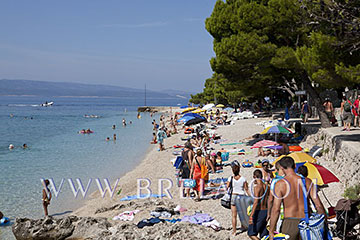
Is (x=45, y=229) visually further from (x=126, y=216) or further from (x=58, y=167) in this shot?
(x=58, y=167)

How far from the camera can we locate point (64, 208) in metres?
12.6

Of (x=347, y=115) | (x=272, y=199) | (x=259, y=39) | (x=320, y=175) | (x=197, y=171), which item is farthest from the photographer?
(x=259, y=39)

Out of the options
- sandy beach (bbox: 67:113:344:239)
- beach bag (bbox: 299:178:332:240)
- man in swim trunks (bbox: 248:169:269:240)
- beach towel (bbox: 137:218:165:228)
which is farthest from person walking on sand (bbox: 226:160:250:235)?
beach bag (bbox: 299:178:332:240)

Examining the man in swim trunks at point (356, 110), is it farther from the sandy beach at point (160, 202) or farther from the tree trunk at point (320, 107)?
the sandy beach at point (160, 202)

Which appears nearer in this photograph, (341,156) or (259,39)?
(341,156)

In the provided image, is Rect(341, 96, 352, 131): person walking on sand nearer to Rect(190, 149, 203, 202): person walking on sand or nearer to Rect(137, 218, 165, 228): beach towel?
Rect(190, 149, 203, 202): person walking on sand

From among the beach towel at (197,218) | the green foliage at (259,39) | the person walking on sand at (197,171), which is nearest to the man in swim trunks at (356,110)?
the green foliage at (259,39)

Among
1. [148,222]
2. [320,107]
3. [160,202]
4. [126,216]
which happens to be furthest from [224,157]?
[148,222]

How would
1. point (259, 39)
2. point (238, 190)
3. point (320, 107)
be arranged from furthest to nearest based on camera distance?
point (320, 107), point (259, 39), point (238, 190)

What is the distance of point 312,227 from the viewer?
4.55 m

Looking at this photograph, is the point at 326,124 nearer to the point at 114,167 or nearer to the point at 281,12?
the point at 281,12

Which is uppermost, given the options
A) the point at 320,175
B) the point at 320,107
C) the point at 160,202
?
the point at 320,107

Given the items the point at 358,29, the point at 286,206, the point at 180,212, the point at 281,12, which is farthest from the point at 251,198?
the point at 281,12

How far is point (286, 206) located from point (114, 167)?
16.1 meters
